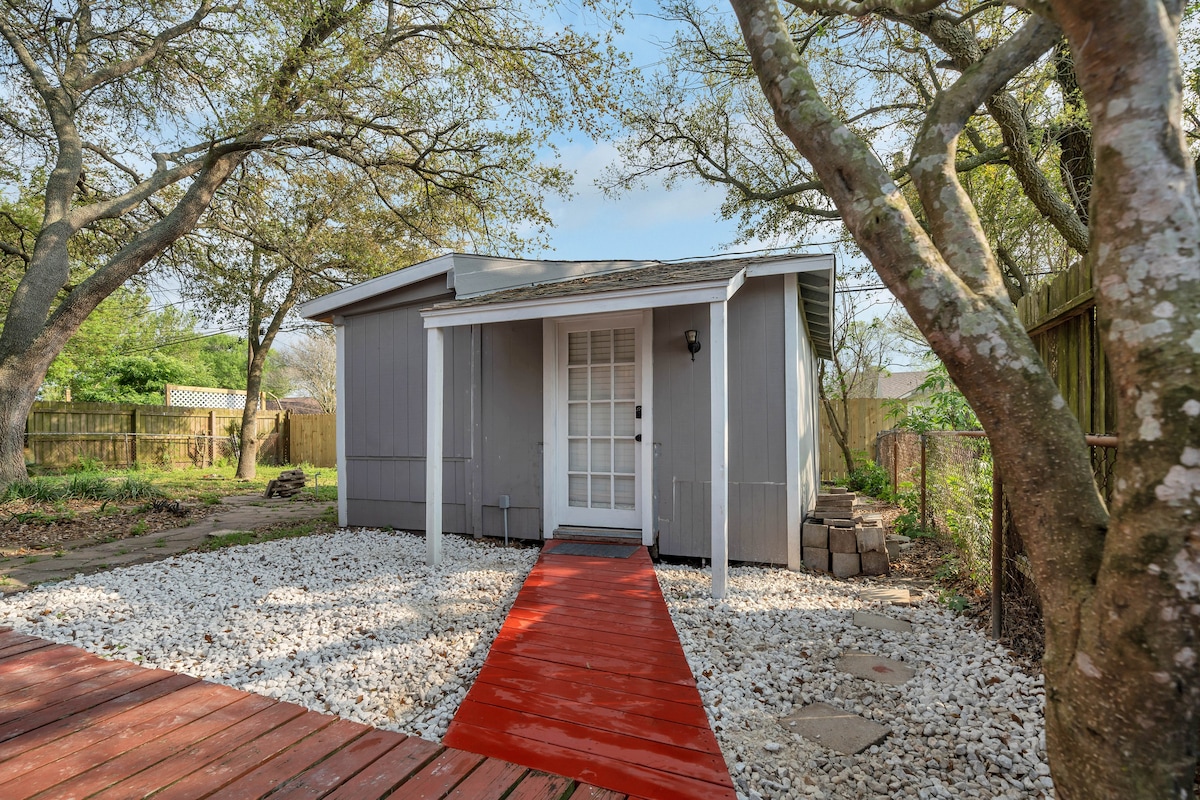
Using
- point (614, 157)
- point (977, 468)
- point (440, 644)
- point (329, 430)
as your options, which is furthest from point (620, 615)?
point (329, 430)

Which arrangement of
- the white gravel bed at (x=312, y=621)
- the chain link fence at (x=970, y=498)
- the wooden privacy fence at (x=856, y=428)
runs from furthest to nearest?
the wooden privacy fence at (x=856, y=428), the chain link fence at (x=970, y=498), the white gravel bed at (x=312, y=621)

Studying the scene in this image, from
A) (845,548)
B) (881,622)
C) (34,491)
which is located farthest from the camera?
(34,491)

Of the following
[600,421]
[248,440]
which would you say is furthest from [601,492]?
[248,440]

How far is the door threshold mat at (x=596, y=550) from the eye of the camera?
441 centimetres

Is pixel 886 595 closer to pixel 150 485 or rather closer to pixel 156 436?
pixel 150 485

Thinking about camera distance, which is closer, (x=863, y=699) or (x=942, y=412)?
(x=863, y=699)

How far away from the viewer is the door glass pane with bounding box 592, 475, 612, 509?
501cm

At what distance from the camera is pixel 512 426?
5.31 meters

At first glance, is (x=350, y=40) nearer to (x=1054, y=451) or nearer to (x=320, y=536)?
(x=320, y=536)

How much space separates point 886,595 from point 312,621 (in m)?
3.70

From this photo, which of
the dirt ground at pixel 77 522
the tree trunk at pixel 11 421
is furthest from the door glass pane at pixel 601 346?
the tree trunk at pixel 11 421

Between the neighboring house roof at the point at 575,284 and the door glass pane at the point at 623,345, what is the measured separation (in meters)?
0.48

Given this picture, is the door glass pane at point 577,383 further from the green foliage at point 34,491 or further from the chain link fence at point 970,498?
the green foliage at point 34,491

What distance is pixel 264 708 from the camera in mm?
2027
